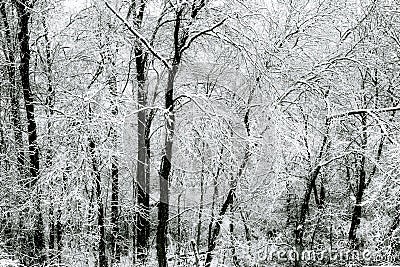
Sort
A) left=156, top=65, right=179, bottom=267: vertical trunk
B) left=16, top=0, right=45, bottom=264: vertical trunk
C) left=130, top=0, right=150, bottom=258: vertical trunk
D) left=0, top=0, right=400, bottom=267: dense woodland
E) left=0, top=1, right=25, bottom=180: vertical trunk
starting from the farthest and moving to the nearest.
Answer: left=0, top=1, right=25, bottom=180: vertical trunk, left=16, top=0, right=45, bottom=264: vertical trunk, left=130, top=0, right=150, bottom=258: vertical trunk, left=156, top=65, right=179, bottom=267: vertical trunk, left=0, top=0, right=400, bottom=267: dense woodland

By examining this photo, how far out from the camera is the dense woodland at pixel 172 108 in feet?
21.4

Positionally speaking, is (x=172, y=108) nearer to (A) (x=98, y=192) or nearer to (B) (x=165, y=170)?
(B) (x=165, y=170)

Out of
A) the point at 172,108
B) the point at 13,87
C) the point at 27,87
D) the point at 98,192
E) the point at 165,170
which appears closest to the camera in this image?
the point at 172,108

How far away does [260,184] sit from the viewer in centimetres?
1023

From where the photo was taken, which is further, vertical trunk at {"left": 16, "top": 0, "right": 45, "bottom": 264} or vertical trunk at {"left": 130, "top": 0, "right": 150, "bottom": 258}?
vertical trunk at {"left": 16, "top": 0, "right": 45, "bottom": 264}

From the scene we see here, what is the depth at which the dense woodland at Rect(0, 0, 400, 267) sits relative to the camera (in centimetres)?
654

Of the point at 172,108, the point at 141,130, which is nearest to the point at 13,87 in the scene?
the point at 141,130

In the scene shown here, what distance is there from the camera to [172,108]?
6.75 meters

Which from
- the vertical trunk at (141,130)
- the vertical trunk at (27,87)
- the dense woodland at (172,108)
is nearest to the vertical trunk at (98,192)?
the dense woodland at (172,108)

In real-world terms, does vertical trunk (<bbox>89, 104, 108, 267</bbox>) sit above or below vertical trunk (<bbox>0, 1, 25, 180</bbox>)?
below

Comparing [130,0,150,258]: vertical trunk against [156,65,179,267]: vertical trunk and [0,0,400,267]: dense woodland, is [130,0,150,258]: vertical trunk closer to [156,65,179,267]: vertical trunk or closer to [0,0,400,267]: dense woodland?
[0,0,400,267]: dense woodland

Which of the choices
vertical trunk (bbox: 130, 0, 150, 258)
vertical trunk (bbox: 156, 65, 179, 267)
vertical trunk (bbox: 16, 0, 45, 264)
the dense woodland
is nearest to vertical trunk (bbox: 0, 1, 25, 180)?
the dense woodland

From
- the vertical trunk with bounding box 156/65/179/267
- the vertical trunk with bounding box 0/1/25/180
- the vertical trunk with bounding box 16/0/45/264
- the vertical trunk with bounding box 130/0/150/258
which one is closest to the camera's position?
the vertical trunk with bounding box 156/65/179/267

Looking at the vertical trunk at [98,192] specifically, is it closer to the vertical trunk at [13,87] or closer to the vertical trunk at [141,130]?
the vertical trunk at [141,130]
